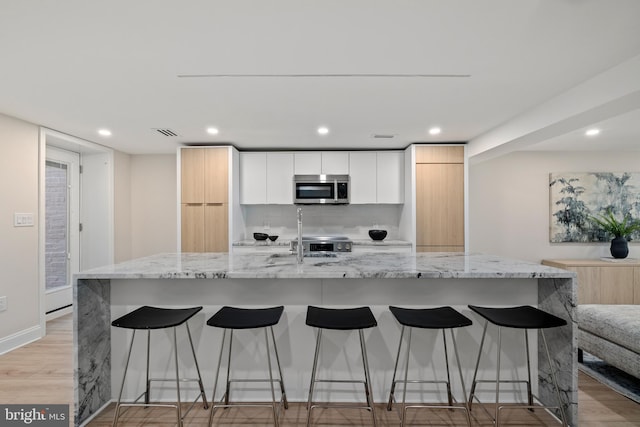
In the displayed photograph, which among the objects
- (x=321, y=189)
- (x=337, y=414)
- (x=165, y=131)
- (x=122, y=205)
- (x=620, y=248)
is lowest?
(x=337, y=414)

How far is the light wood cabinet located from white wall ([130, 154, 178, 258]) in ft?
19.1

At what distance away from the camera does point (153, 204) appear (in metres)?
5.25

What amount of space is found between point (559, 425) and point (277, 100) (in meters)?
2.95

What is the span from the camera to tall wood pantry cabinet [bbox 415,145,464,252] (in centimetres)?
433

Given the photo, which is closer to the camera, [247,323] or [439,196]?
[247,323]

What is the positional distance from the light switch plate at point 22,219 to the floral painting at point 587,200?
665cm

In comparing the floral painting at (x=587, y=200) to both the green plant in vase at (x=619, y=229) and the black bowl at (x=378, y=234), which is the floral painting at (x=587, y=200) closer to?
the green plant in vase at (x=619, y=229)

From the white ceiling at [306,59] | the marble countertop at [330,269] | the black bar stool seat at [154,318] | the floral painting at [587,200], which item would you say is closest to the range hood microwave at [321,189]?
the white ceiling at [306,59]

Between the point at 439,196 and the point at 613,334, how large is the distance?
7.48ft

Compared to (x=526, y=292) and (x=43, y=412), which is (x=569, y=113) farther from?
(x=43, y=412)

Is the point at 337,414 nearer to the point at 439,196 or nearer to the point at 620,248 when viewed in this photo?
the point at 439,196

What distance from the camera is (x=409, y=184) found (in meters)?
4.46

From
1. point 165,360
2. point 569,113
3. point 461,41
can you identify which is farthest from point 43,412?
point 569,113

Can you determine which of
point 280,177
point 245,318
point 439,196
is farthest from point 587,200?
Result: point 245,318
